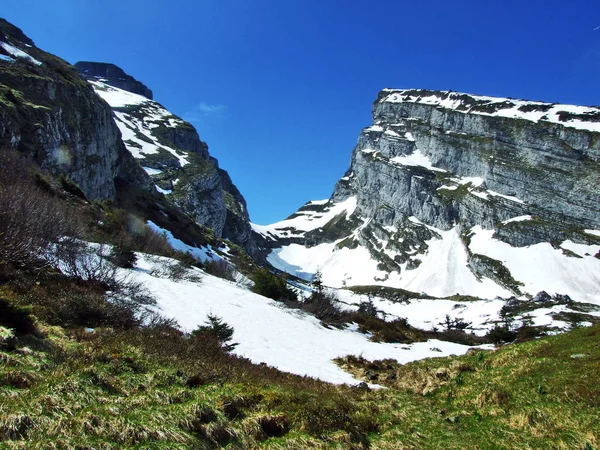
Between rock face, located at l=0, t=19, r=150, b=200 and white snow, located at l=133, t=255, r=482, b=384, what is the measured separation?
A: 35363 millimetres

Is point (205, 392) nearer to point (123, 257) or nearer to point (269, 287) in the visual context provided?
point (123, 257)

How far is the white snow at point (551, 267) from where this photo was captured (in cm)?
15475

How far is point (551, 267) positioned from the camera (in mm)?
170750

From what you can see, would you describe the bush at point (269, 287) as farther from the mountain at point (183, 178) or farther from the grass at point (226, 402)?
the mountain at point (183, 178)

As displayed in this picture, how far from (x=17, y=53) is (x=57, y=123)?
25.5m

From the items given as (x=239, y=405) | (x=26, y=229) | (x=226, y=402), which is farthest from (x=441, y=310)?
(x=226, y=402)

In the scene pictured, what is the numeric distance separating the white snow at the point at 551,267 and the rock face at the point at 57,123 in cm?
16331

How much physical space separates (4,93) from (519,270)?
193 meters

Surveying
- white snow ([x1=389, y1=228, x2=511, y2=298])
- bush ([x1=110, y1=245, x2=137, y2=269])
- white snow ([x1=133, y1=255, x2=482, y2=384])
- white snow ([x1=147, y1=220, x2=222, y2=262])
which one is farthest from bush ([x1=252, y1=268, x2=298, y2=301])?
white snow ([x1=389, y1=228, x2=511, y2=298])

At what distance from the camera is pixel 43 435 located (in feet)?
17.8

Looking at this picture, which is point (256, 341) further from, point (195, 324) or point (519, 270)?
point (519, 270)

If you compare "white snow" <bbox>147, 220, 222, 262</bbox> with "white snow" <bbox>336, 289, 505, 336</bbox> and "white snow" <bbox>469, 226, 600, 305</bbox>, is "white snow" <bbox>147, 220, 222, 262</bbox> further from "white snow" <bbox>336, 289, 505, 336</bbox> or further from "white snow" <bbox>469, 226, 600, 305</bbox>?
"white snow" <bbox>469, 226, 600, 305</bbox>

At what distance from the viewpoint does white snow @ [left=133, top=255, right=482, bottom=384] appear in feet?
63.4

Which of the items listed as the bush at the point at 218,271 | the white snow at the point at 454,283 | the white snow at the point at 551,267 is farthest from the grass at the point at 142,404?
the white snow at the point at 454,283
